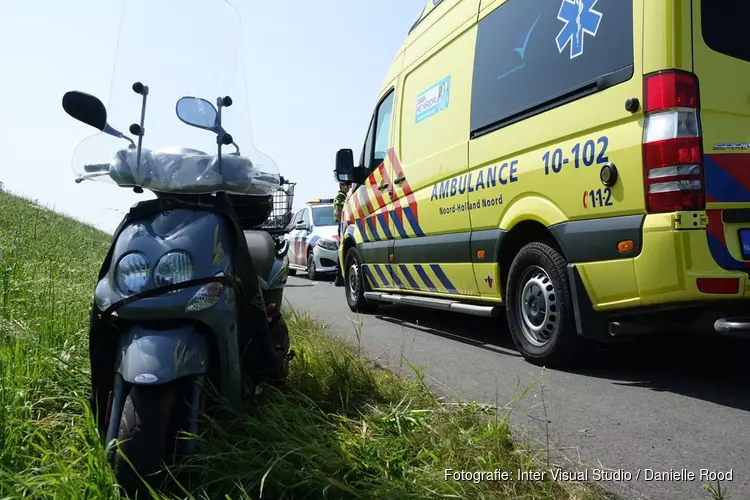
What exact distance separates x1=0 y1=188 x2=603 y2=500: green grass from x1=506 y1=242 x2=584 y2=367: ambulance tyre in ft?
3.55

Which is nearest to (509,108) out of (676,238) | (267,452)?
(676,238)

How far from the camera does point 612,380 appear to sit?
11.2 ft

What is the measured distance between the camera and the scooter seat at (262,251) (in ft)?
9.32

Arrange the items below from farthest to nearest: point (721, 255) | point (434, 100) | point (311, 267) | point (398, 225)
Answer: point (311, 267) → point (398, 225) → point (434, 100) → point (721, 255)

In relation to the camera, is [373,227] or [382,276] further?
[373,227]

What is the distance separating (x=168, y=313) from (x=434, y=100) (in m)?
3.69

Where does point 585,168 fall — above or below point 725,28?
below

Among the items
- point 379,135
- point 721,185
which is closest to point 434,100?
point 379,135

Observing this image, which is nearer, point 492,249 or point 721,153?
point 721,153

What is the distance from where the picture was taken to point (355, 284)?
23.7 feet

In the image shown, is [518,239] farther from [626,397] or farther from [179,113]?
[179,113]

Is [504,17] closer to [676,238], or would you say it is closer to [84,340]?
[676,238]

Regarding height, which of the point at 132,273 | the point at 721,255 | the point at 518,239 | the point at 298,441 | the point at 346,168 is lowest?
the point at 298,441

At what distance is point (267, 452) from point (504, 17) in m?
3.43
